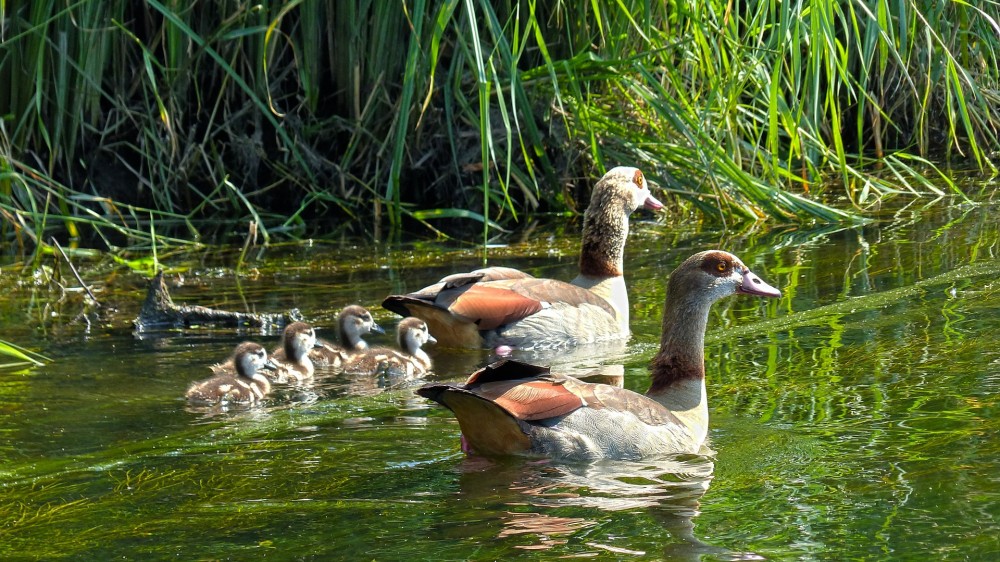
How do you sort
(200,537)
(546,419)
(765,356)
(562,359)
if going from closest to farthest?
1. (200,537)
2. (546,419)
3. (765,356)
4. (562,359)

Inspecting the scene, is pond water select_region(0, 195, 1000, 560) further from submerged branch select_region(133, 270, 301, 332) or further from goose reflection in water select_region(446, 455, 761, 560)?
submerged branch select_region(133, 270, 301, 332)

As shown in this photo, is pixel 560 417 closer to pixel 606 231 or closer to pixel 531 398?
pixel 531 398

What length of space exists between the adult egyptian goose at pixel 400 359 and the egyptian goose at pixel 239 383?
491 millimetres

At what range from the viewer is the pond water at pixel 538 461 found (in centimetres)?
455

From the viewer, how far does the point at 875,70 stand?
13.4 meters

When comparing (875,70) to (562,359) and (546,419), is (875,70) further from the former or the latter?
(546,419)

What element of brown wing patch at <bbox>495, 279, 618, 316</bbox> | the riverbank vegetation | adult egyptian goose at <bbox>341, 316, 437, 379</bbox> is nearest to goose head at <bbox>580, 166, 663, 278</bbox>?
brown wing patch at <bbox>495, 279, 618, 316</bbox>

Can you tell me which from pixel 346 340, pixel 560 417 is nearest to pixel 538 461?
pixel 560 417

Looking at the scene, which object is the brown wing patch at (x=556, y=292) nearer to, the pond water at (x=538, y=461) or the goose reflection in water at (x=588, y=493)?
the pond water at (x=538, y=461)

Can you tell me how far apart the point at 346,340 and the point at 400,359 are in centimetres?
42

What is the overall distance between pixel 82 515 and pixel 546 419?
1.81 m

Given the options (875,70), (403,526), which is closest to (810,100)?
(875,70)

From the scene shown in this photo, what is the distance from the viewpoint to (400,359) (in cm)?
770

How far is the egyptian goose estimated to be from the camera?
22.1 ft
